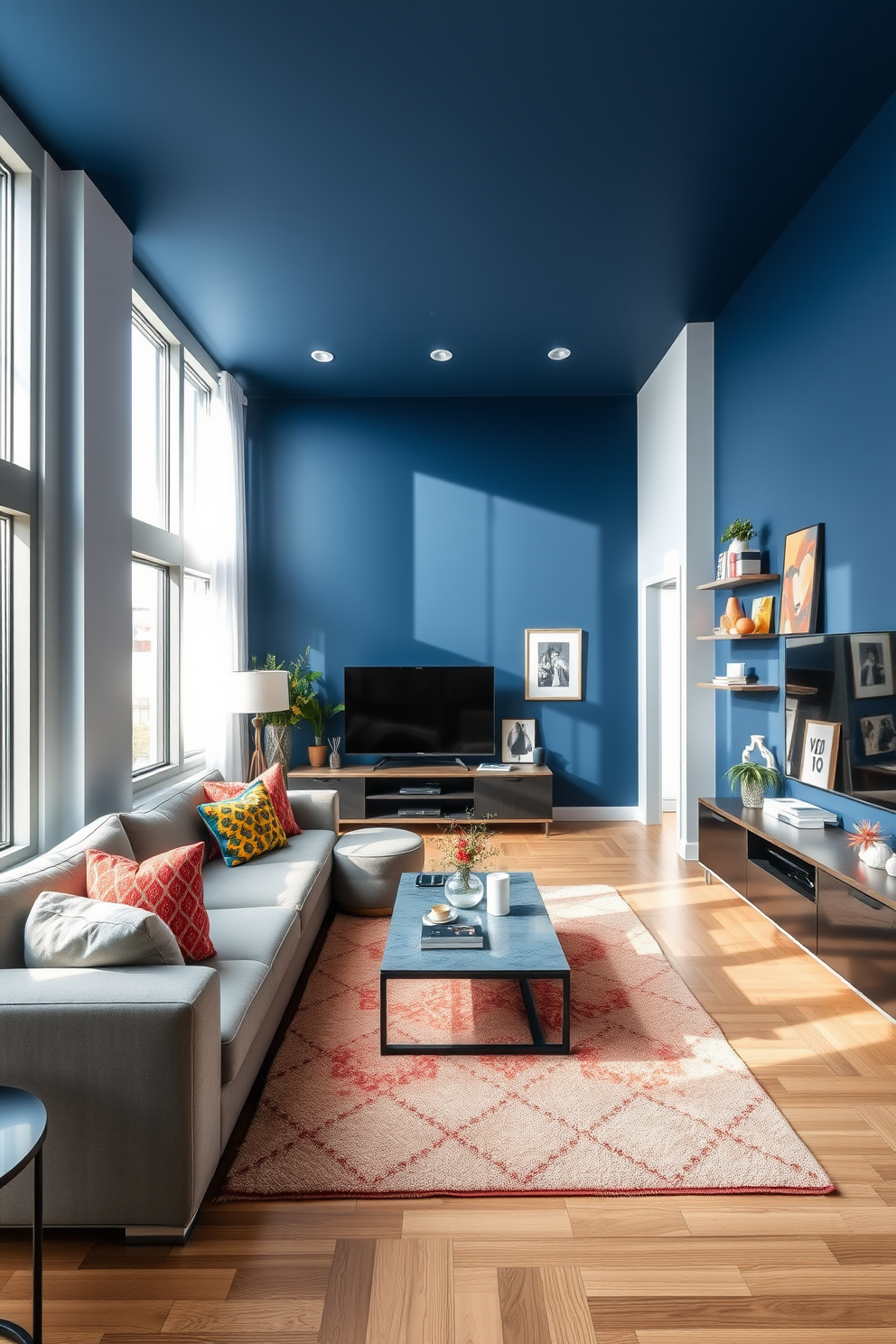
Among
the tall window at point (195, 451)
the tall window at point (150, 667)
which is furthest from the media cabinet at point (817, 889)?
the tall window at point (195, 451)

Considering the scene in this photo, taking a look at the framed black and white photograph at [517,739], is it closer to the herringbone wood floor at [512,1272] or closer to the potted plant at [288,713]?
the potted plant at [288,713]

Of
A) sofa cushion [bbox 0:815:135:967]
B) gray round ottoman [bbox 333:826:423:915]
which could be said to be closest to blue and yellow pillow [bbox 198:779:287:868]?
gray round ottoman [bbox 333:826:423:915]

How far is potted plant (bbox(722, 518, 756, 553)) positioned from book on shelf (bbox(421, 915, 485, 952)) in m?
2.65

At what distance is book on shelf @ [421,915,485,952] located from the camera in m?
2.68

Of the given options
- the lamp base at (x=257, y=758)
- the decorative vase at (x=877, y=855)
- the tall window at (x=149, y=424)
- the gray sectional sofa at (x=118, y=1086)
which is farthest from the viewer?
the lamp base at (x=257, y=758)

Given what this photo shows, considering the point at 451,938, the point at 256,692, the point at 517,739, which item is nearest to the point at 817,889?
the point at 451,938

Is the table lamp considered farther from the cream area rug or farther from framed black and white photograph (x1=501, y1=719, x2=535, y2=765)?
the cream area rug

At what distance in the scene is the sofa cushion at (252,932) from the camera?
2506 mm

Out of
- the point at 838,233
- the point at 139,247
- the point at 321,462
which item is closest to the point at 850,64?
the point at 838,233

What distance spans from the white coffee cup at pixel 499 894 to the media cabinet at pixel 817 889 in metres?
1.23

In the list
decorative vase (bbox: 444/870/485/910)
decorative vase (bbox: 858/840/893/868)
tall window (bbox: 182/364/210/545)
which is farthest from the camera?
tall window (bbox: 182/364/210/545)

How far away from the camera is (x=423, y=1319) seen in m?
1.57

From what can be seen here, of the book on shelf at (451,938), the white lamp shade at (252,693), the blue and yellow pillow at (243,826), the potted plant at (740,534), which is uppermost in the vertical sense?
the potted plant at (740,534)

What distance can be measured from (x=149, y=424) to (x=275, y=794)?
2361mm
